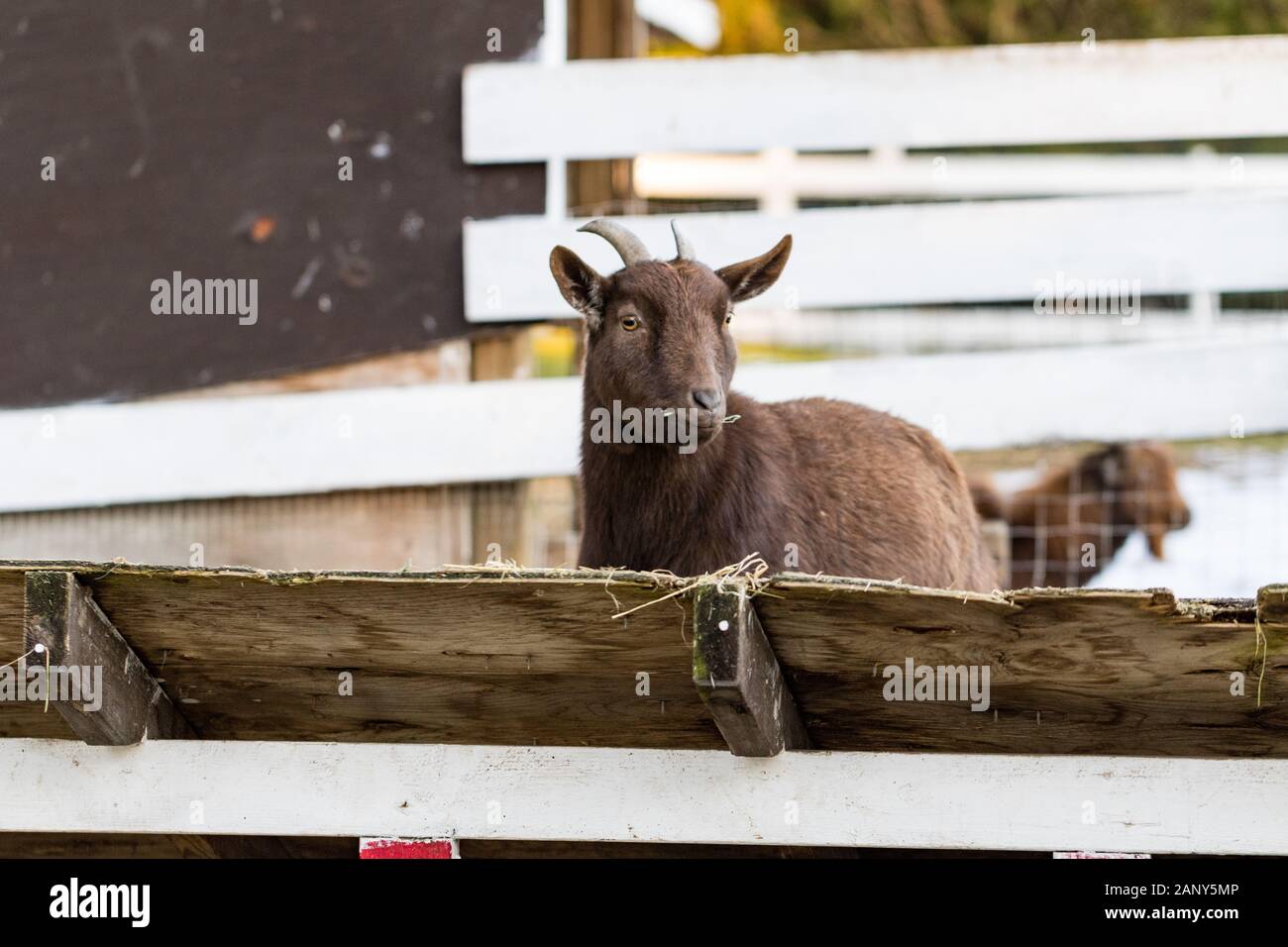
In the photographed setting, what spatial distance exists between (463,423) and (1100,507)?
645 cm

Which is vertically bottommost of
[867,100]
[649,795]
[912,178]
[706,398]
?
[649,795]

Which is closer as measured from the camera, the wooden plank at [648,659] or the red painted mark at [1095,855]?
the wooden plank at [648,659]

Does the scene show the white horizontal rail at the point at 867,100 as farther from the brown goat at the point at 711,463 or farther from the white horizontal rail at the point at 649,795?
the white horizontal rail at the point at 649,795

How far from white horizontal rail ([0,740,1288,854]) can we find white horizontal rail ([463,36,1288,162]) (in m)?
4.62

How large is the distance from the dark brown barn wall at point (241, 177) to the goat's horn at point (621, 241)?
1655 mm

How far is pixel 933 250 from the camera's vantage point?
8.22m

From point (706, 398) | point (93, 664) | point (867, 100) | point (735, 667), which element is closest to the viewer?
point (735, 667)

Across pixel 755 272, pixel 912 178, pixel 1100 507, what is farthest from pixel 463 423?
pixel 912 178

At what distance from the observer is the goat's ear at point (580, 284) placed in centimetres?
658

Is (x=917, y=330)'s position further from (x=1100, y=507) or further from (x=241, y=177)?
(x=241, y=177)

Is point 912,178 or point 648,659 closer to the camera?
point 648,659

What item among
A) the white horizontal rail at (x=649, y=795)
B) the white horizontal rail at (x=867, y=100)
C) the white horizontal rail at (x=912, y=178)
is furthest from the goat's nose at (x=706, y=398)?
the white horizontal rail at (x=912, y=178)
